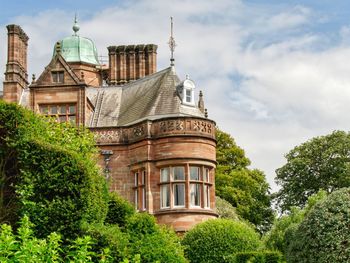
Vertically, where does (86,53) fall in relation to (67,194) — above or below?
above

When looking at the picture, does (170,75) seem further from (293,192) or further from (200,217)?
(293,192)

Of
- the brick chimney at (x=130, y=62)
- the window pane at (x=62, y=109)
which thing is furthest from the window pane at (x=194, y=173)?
the brick chimney at (x=130, y=62)

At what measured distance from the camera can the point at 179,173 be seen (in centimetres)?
3131

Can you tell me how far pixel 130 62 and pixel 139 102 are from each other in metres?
7.40

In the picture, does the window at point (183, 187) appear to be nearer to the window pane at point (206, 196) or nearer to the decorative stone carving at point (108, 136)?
the window pane at point (206, 196)

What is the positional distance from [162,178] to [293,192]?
21971 mm

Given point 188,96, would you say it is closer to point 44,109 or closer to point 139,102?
point 139,102

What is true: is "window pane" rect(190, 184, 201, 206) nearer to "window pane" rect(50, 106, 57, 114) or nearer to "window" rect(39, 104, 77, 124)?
"window" rect(39, 104, 77, 124)

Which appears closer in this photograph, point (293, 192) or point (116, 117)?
point (116, 117)

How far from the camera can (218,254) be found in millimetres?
27391

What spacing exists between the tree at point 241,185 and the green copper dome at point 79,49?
31.2ft

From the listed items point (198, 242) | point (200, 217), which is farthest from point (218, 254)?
point (200, 217)

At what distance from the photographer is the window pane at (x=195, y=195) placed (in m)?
31.3

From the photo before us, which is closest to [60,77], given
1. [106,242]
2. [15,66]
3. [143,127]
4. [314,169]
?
[15,66]
